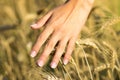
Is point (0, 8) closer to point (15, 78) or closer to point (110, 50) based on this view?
point (15, 78)

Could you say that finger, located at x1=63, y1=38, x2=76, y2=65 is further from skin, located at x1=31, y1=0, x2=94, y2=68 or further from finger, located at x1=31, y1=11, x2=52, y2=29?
finger, located at x1=31, y1=11, x2=52, y2=29

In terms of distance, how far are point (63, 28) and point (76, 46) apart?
1.27 ft

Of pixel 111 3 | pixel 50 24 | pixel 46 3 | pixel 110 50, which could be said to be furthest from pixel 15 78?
pixel 46 3

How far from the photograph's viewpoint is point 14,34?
308 centimetres

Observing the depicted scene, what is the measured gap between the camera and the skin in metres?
1.56

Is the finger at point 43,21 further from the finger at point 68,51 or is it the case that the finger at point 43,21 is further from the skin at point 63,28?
the finger at point 68,51

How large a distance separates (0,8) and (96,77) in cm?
177

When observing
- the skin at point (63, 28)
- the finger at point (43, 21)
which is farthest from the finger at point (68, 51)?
the finger at point (43, 21)

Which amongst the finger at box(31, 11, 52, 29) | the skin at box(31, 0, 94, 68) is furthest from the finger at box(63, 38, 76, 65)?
the finger at box(31, 11, 52, 29)

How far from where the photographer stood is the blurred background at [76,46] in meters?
1.78

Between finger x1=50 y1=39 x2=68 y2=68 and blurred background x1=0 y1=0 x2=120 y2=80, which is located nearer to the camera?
finger x1=50 y1=39 x2=68 y2=68

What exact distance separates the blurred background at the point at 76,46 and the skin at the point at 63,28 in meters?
0.09

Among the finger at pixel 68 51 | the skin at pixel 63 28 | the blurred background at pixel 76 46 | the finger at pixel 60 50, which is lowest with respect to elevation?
the blurred background at pixel 76 46

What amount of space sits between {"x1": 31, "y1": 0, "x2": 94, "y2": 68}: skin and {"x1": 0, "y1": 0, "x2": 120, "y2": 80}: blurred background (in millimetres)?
91
